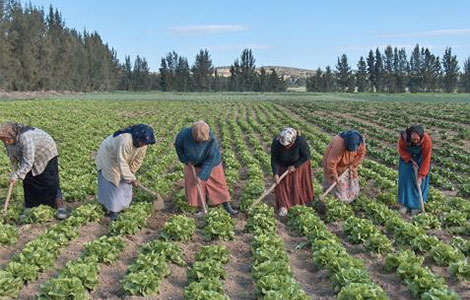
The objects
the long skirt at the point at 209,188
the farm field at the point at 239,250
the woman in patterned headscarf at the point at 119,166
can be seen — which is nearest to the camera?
the farm field at the point at 239,250

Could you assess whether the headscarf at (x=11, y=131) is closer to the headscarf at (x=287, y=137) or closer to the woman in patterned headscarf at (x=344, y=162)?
the headscarf at (x=287, y=137)

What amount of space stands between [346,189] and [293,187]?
1124mm

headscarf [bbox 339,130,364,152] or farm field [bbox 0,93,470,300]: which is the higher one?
headscarf [bbox 339,130,364,152]

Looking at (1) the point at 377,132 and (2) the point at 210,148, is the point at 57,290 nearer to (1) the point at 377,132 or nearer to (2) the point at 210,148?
(2) the point at 210,148

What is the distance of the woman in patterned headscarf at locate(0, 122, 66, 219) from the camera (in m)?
7.68

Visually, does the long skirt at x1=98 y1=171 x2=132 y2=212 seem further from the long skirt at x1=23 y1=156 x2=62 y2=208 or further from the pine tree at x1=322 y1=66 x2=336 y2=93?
the pine tree at x1=322 y1=66 x2=336 y2=93

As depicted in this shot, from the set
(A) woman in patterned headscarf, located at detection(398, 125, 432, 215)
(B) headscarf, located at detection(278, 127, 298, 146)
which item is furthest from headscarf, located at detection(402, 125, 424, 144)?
(B) headscarf, located at detection(278, 127, 298, 146)

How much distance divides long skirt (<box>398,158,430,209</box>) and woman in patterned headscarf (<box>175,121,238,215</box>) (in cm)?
300

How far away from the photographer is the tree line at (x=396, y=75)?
112 meters

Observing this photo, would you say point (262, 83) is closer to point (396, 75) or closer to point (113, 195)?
point (396, 75)

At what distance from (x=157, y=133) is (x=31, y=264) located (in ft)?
55.4

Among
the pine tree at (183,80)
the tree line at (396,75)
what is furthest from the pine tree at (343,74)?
the pine tree at (183,80)

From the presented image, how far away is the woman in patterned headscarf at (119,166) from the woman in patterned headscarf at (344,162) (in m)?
3.34

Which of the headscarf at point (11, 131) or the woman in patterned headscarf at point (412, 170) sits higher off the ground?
the headscarf at point (11, 131)
